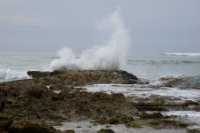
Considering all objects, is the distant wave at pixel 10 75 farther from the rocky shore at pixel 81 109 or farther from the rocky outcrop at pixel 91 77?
the rocky shore at pixel 81 109

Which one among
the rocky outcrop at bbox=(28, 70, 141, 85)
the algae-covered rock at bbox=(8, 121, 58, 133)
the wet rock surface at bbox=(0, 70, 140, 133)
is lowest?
the algae-covered rock at bbox=(8, 121, 58, 133)

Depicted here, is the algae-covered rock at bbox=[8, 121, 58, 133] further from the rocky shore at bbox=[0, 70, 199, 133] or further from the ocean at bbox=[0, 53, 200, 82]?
the ocean at bbox=[0, 53, 200, 82]

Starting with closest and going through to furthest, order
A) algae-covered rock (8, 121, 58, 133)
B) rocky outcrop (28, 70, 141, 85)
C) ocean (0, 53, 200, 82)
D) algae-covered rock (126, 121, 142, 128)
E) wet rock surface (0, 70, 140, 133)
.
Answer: algae-covered rock (8, 121, 58, 133), algae-covered rock (126, 121, 142, 128), wet rock surface (0, 70, 140, 133), rocky outcrop (28, 70, 141, 85), ocean (0, 53, 200, 82)

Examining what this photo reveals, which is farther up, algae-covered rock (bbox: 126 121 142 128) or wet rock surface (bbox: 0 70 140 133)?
wet rock surface (bbox: 0 70 140 133)

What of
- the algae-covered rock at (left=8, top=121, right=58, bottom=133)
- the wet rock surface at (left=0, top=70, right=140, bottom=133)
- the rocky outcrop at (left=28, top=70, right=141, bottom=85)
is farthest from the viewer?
the rocky outcrop at (left=28, top=70, right=141, bottom=85)

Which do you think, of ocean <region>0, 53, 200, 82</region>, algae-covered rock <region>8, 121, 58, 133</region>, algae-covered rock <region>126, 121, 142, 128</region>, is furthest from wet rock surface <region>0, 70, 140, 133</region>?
ocean <region>0, 53, 200, 82</region>

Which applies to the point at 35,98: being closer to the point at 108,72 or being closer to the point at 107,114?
the point at 107,114

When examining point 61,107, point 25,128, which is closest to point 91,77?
point 61,107

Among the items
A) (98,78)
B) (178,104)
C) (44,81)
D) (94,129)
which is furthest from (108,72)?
(94,129)

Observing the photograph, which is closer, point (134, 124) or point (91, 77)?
point (134, 124)

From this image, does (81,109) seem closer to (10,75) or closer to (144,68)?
(10,75)

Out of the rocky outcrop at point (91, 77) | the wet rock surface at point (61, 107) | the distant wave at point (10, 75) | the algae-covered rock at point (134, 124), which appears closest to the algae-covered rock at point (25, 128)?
the wet rock surface at point (61, 107)

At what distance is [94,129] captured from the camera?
14.1m

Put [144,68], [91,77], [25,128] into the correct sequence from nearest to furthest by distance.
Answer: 1. [25,128]
2. [91,77]
3. [144,68]
